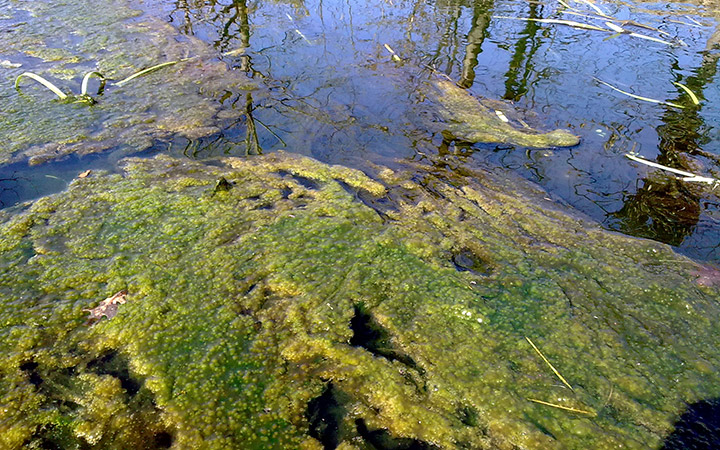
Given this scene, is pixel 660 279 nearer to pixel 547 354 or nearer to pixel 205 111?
pixel 547 354

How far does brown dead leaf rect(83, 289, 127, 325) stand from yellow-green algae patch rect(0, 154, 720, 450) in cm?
Answer: 4

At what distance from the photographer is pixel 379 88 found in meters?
4.27

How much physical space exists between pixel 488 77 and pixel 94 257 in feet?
12.5

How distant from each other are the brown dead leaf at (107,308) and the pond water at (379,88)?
1164 millimetres

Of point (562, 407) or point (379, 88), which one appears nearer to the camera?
point (562, 407)

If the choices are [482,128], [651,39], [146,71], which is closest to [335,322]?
[482,128]

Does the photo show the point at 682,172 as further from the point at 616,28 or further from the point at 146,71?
the point at 146,71

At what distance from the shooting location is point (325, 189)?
298cm

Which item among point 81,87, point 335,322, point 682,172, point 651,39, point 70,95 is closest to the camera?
point 335,322

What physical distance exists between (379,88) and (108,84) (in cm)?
240

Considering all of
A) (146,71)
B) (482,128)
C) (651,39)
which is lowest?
(482,128)

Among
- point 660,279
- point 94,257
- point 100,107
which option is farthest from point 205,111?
point 660,279

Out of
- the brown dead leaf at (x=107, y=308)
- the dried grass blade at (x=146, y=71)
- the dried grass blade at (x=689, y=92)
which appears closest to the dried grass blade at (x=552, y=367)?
the brown dead leaf at (x=107, y=308)

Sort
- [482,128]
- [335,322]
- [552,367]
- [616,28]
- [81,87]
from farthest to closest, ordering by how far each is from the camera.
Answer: [616,28] → [81,87] → [482,128] → [335,322] → [552,367]
